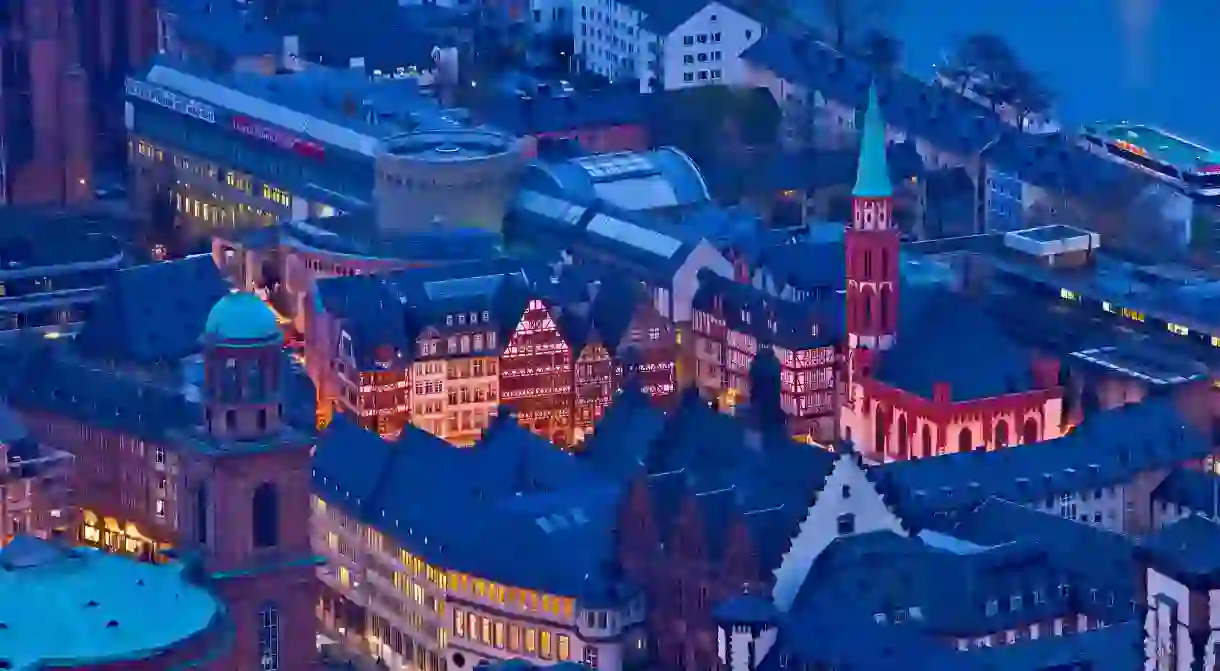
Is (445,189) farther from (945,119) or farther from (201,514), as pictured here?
(201,514)

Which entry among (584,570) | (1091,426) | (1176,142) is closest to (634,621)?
(584,570)

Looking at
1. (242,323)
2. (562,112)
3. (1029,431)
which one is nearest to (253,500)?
(242,323)

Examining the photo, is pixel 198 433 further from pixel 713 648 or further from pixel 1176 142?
pixel 1176 142

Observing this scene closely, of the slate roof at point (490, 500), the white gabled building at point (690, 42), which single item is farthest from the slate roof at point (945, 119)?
the slate roof at point (490, 500)

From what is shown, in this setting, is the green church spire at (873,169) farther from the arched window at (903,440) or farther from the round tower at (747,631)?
the round tower at (747,631)

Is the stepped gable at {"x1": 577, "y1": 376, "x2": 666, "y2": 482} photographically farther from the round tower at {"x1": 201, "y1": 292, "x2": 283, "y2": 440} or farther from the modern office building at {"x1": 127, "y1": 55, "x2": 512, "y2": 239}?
the modern office building at {"x1": 127, "y1": 55, "x2": 512, "y2": 239}
